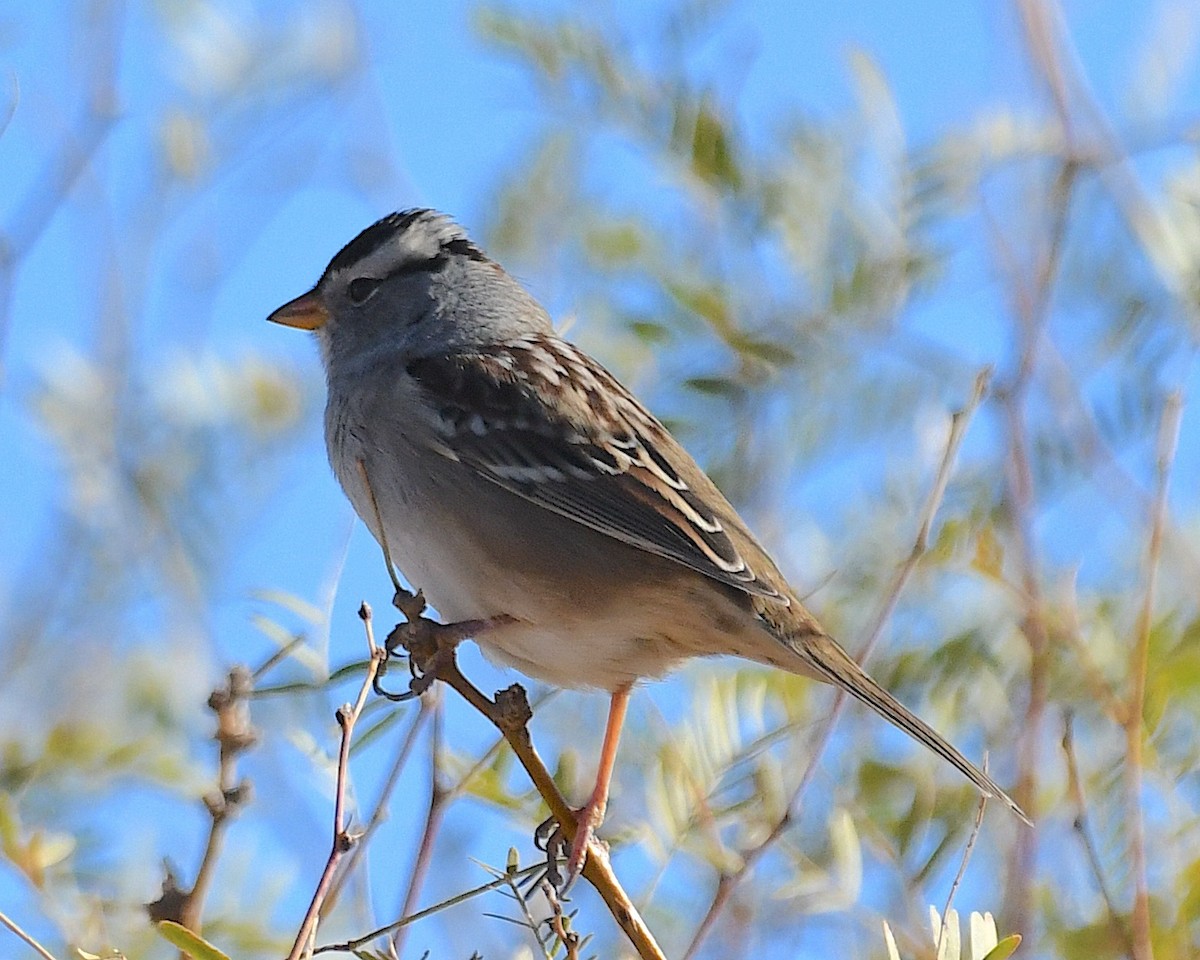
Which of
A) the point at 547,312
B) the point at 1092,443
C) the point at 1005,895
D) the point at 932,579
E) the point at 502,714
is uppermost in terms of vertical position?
the point at 547,312

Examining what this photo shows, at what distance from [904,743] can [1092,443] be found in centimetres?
54

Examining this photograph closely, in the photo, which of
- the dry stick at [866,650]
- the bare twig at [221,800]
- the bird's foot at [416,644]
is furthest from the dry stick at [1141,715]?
the bare twig at [221,800]

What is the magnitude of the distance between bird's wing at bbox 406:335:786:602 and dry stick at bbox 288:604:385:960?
843 millimetres

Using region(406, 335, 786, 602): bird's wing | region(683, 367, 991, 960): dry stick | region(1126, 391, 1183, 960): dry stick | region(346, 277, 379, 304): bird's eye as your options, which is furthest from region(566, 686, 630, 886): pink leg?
region(346, 277, 379, 304): bird's eye

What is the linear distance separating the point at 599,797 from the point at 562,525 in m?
0.48

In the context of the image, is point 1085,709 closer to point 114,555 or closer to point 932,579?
point 932,579

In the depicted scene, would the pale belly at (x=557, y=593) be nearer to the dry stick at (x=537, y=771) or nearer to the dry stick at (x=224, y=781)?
the dry stick at (x=537, y=771)

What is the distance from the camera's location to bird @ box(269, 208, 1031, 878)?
232 cm

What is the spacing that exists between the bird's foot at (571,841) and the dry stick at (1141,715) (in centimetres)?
52

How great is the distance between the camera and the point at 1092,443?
98.0 inches

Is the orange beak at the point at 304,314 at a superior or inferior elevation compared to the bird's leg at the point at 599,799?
superior

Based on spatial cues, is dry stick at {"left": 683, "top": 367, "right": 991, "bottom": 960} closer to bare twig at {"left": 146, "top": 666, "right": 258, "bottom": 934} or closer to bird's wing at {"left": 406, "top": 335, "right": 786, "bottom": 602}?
bare twig at {"left": 146, "top": 666, "right": 258, "bottom": 934}

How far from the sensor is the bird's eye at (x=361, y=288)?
2.94 m

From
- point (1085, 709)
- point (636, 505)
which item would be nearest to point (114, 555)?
point (636, 505)
